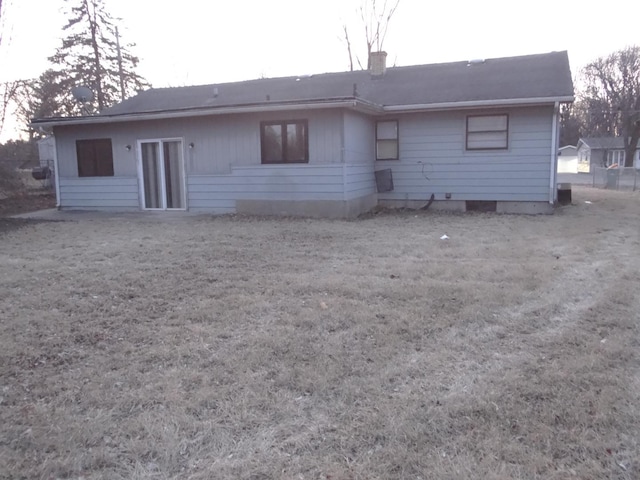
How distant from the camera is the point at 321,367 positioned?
3.58m

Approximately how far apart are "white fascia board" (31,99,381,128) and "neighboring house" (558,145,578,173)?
5164 cm

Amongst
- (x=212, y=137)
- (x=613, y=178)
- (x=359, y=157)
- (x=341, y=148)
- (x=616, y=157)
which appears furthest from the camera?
(x=616, y=157)

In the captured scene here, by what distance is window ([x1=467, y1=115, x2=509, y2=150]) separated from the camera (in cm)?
1255

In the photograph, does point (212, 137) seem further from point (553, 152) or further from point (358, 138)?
point (553, 152)

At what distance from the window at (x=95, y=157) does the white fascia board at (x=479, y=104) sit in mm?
7414

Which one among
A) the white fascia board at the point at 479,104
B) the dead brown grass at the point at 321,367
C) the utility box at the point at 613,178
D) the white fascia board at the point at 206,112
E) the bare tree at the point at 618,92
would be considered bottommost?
the dead brown grass at the point at 321,367

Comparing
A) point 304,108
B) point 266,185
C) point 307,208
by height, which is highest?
point 304,108

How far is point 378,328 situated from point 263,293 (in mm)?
1517

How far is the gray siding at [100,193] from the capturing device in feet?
45.2

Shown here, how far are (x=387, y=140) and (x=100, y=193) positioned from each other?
308 inches

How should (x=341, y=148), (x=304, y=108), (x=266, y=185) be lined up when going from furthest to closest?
(x=266, y=185), (x=341, y=148), (x=304, y=108)

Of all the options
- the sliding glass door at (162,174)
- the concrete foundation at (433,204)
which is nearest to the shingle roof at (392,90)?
the sliding glass door at (162,174)

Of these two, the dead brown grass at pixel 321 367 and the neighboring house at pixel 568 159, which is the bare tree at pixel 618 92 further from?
the dead brown grass at pixel 321 367

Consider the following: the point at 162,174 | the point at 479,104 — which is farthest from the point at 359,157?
the point at 162,174
